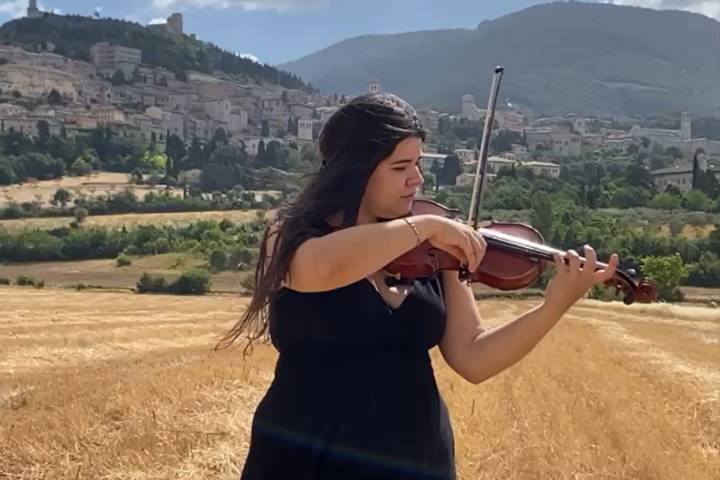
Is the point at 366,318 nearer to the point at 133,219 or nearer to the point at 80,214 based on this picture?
the point at 80,214

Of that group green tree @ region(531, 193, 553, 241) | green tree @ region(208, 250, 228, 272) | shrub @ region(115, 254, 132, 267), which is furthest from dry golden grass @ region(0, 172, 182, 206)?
green tree @ region(531, 193, 553, 241)

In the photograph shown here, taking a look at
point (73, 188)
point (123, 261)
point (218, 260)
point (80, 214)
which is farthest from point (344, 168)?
point (73, 188)

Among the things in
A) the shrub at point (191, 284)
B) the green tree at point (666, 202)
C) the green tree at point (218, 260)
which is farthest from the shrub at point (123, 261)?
the green tree at point (666, 202)

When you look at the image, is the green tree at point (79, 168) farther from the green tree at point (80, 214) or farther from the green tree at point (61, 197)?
the green tree at point (80, 214)

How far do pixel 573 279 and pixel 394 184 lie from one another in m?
0.52

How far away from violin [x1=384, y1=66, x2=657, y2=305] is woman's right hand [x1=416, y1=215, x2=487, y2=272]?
5cm

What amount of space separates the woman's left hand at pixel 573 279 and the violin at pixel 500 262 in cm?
2

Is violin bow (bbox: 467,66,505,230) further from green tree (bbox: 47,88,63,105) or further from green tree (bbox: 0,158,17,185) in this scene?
green tree (bbox: 47,88,63,105)

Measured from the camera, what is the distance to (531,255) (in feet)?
9.53

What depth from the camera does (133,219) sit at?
94.1 m

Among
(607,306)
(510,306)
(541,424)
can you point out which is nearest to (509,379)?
(541,424)

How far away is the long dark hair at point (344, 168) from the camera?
103 inches

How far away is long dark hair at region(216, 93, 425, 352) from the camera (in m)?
2.62

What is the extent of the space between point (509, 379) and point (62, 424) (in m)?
5.27
